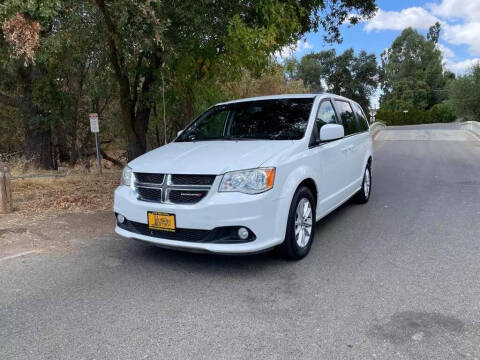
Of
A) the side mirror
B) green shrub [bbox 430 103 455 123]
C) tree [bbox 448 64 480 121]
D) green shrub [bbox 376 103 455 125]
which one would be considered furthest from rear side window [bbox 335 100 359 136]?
green shrub [bbox 430 103 455 123]

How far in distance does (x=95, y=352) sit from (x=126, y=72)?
7819 mm

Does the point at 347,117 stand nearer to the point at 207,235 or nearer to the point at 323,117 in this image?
the point at 323,117

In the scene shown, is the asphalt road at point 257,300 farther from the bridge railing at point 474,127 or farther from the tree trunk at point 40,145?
the bridge railing at point 474,127

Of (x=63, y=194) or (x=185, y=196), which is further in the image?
(x=63, y=194)

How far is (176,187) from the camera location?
3977 mm

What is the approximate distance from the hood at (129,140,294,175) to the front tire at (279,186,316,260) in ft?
1.84

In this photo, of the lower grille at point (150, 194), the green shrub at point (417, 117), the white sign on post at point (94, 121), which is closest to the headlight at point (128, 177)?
the lower grille at point (150, 194)

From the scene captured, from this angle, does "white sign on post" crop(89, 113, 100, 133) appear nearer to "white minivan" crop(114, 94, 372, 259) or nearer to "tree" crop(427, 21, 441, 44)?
"white minivan" crop(114, 94, 372, 259)

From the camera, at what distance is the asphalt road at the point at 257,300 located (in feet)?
9.36

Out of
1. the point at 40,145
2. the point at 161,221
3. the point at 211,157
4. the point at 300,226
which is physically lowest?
the point at 300,226

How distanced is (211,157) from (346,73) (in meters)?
52.6

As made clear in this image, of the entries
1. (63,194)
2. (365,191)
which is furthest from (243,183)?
(63,194)

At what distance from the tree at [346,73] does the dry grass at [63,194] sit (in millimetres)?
45927

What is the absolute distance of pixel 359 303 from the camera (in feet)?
11.2
